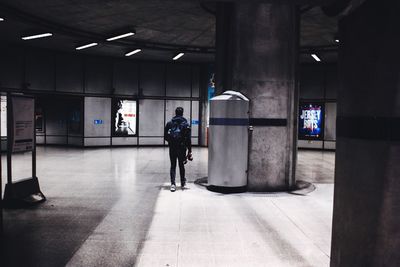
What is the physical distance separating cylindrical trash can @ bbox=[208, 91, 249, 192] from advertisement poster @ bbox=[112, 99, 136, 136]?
11395mm

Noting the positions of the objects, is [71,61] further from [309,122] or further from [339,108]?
[339,108]

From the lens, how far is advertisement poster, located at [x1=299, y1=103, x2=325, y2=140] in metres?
18.5

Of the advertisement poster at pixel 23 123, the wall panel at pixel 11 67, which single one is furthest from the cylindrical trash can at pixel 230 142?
the wall panel at pixel 11 67

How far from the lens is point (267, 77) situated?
25.6 ft

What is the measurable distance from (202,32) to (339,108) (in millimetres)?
10418

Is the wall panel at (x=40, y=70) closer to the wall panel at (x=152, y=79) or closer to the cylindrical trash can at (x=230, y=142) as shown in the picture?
the wall panel at (x=152, y=79)

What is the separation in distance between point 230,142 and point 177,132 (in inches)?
47.0

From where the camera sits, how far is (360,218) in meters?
2.61

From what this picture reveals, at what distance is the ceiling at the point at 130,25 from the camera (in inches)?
385

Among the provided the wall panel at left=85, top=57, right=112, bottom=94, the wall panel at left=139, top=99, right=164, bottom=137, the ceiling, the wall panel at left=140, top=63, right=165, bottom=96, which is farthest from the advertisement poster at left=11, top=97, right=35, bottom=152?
the wall panel at left=140, top=63, right=165, bottom=96

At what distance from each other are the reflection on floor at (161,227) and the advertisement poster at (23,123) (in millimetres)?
1152

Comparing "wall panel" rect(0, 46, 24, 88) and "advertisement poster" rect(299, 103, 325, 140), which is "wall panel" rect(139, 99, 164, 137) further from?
"advertisement poster" rect(299, 103, 325, 140)

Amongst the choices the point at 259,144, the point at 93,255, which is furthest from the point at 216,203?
the point at 93,255

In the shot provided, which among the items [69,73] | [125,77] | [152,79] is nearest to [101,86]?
[125,77]
